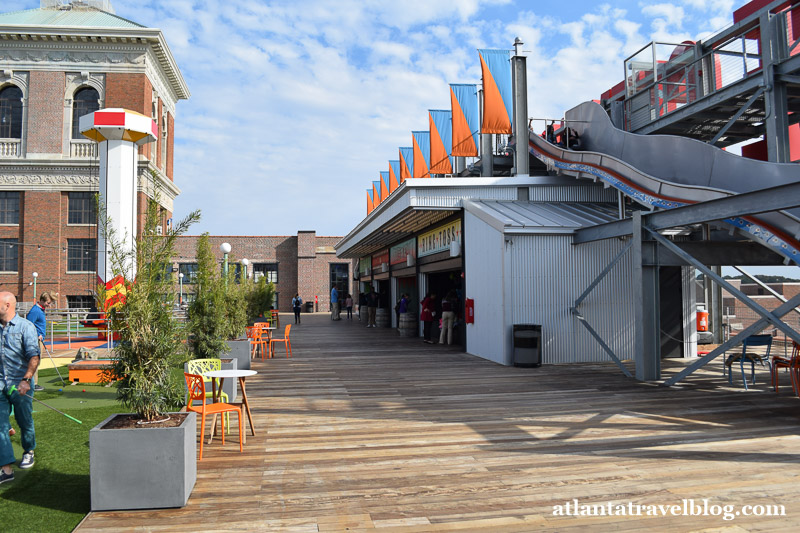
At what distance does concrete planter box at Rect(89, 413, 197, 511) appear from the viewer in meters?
4.18

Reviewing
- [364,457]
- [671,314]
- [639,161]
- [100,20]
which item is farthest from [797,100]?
[100,20]

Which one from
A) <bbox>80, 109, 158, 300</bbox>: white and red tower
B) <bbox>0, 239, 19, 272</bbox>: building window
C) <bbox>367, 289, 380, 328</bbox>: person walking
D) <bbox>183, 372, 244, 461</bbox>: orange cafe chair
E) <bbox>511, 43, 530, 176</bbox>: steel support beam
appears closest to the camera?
<bbox>183, 372, 244, 461</bbox>: orange cafe chair

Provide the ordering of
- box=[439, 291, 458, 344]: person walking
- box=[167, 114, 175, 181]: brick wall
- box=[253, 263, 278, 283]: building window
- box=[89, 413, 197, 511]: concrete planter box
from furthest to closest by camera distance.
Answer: box=[253, 263, 278, 283]: building window → box=[167, 114, 175, 181]: brick wall → box=[439, 291, 458, 344]: person walking → box=[89, 413, 197, 511]: concrete planter box

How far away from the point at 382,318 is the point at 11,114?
23.9m

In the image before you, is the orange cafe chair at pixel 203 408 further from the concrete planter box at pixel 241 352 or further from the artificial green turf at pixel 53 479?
the concrete planter box at pixel 241 352

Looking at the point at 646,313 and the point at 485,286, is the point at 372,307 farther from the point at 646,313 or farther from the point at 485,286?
the point at 646,313

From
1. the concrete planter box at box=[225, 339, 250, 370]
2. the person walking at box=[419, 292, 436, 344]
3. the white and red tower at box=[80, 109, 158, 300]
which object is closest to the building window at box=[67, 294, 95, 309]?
the white and red tower at box=[80, 109, 158, 300]

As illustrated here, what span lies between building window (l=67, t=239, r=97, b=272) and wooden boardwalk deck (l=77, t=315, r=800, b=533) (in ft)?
83.4

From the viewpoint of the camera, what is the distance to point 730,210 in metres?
8.00

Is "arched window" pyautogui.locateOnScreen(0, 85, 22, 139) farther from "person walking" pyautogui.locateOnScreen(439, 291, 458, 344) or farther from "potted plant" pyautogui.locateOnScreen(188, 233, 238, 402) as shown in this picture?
"potted plant" pyautogui.locateOnScreen(188, 233, 238, 402)

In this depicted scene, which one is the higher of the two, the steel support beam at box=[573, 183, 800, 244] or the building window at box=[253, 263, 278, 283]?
the building window at box=[253, 263, 278, 283]

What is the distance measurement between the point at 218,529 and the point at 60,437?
359cm

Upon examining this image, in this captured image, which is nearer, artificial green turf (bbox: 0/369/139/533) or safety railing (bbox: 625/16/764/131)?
artificial green turf (bbox: 0/369/139/533)

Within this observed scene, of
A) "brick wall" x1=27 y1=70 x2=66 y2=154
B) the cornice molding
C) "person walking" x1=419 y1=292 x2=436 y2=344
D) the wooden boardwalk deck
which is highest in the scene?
the cornice molding
